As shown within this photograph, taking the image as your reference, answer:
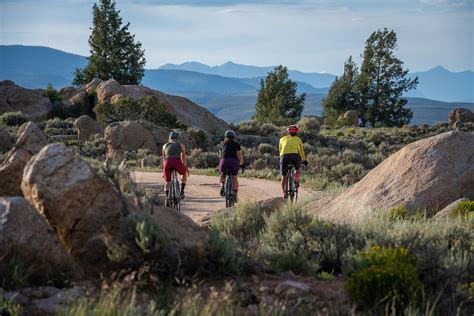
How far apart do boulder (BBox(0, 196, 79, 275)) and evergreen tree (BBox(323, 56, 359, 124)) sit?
62072 mm

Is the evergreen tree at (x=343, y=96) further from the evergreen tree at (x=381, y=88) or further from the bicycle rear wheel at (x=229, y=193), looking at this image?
the bicycle rear wheel at (x=229, y=193)

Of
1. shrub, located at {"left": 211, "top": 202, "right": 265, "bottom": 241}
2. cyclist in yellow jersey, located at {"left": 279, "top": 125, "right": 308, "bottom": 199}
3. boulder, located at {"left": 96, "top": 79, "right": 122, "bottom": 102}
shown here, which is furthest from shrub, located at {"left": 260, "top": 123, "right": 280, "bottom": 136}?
shrub, located at {"left": 211, "top": 202, "right": 265, "bottom": 241}

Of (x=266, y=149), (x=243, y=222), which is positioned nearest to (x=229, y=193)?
(x=243, y=222)

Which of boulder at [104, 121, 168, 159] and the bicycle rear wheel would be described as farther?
boulder at [104, 121, 168, 159]

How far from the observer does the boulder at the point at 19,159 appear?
804 cm

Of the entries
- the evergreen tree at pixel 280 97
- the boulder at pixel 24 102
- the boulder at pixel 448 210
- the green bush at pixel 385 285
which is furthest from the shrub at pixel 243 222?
the evergreen tree at pixel 280 97

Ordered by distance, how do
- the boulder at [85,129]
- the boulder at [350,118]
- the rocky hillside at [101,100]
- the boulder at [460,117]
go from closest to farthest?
the boulder at [85,129]
the rocky hillside at [101,100]
the boulder at [460,117]
the boulder at [350,118]

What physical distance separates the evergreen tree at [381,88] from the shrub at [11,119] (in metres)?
37.0

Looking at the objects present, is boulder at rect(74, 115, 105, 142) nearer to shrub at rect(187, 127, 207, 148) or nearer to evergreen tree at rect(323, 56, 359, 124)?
shrub at rect(187, 127, 207, 148)

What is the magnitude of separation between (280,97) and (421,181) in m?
54.5

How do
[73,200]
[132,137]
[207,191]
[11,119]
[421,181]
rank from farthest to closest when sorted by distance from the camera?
[11,119], [132,137], [207,191], [421,181], [73,200]

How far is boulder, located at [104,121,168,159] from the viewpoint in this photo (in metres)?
30.8

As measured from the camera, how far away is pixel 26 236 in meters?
6.50

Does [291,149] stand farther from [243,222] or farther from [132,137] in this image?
[132,137]
